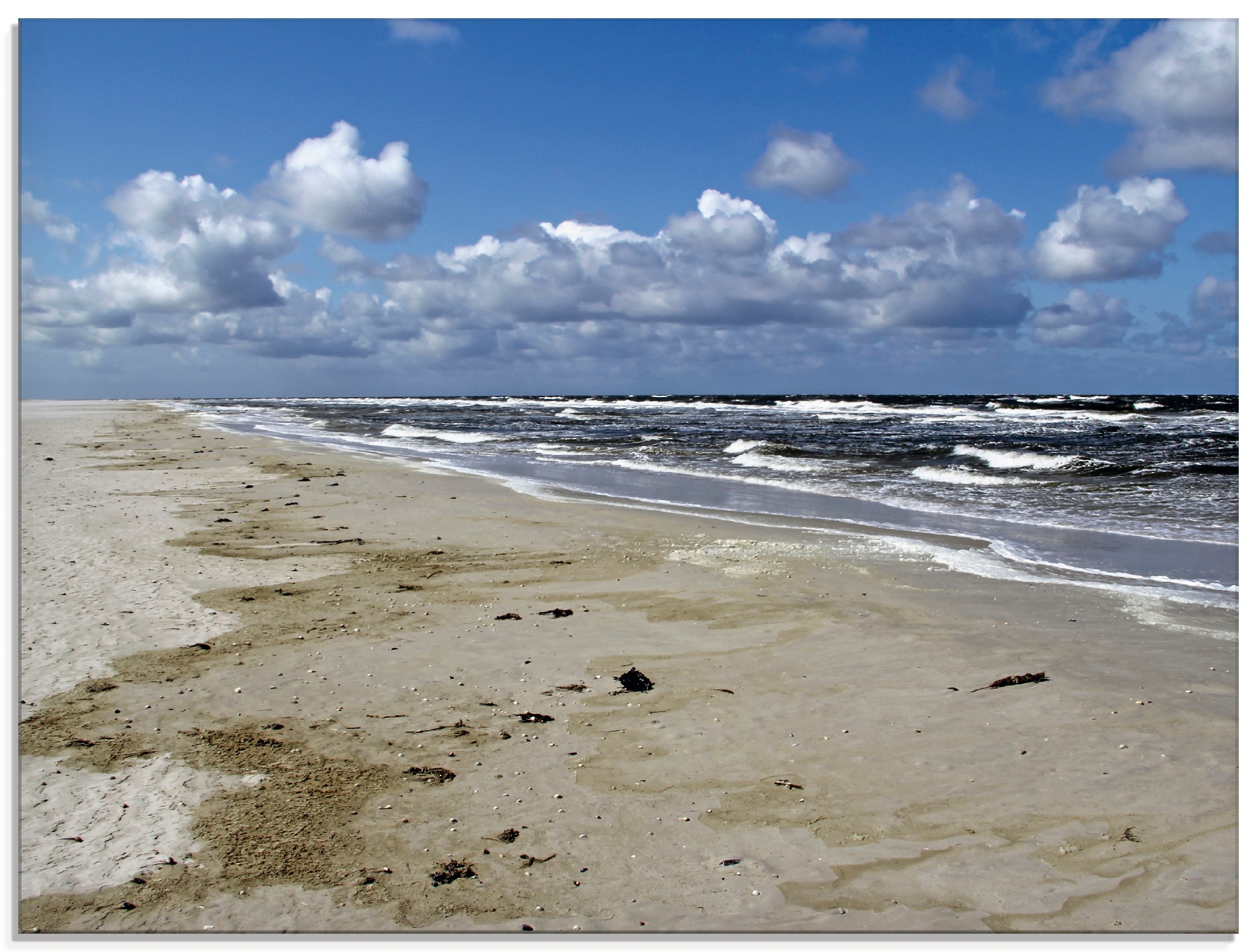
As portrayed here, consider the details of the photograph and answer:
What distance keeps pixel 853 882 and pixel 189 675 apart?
14.5 feet

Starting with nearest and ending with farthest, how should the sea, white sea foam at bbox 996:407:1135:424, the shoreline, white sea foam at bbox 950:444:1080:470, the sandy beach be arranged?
the sandy beach < the shoreline < the sea < white sea foam at bbox 950:444:1080:470 < white sea foam at bbox 996:407:1135:424

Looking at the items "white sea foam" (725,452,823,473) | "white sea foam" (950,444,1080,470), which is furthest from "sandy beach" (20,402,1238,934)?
"white sea foam" (950,444,1080,470)

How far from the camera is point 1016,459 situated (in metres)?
22.8

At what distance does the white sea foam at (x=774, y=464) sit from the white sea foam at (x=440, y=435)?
509 inches

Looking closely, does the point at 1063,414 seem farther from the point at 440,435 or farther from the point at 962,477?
the point at 440,435

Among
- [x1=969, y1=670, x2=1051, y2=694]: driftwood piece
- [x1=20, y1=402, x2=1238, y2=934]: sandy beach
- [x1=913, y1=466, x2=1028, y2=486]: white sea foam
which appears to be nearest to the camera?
[x1=20, y1=402, x2=1238, y2=934]: sandy beach

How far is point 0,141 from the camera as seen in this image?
3008 millimetres

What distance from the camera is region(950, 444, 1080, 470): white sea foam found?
2095 centimetres

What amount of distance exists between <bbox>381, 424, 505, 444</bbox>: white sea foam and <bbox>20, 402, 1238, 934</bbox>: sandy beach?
25446 mm

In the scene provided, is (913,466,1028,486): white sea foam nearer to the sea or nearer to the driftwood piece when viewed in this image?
the sea

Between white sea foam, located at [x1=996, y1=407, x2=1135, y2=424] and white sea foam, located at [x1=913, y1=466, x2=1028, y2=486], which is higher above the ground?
white sea foam, located at [x1=996, y1=407, x2=1135, y2=424]

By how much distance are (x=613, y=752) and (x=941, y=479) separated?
1606 centimetres
